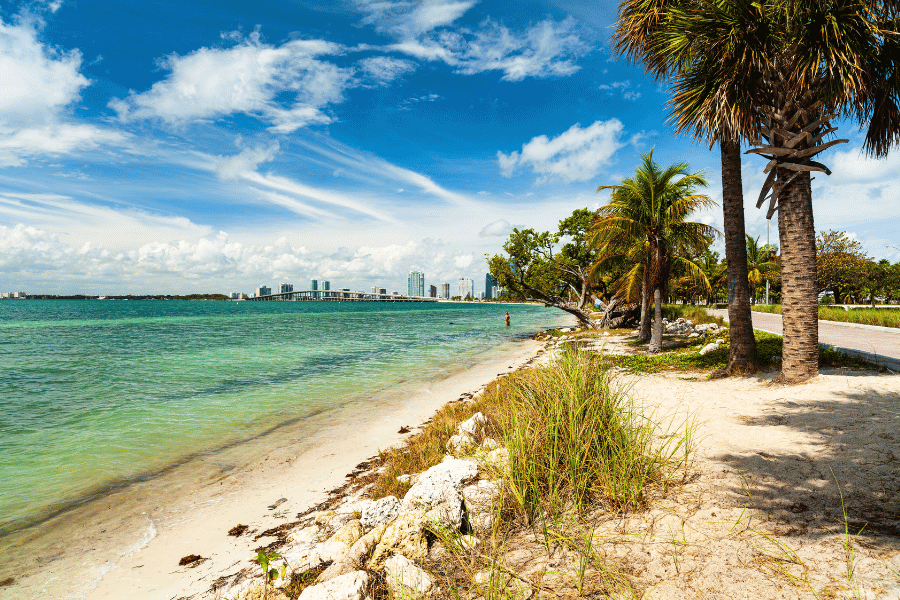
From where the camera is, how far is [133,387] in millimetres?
14750

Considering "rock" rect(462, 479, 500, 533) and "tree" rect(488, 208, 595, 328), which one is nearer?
"rock" rect(462, 479, 500, 533)

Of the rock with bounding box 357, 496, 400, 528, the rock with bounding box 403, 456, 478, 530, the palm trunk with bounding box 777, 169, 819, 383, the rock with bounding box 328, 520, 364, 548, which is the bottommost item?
the rock with bounding box 328, 520, 364, 548

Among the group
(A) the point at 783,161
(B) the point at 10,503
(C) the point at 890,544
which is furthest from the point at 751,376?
(B) the point at 10,503

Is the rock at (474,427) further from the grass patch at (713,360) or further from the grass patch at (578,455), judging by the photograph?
the grass patch at (713,360)

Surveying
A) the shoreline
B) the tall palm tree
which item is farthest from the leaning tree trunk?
the shoreline

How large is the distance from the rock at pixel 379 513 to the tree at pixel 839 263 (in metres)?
49.0

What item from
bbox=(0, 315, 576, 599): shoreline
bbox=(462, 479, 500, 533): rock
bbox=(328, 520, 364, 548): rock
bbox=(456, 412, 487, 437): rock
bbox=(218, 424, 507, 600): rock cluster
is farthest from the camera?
bbox=(456, 412, 487, 437): rock

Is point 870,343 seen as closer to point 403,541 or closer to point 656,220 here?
point 656,220

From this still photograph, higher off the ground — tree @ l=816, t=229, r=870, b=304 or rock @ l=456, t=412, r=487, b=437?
tree @ l=816, t=229, r=870, b=304

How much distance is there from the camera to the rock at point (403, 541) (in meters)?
3.58

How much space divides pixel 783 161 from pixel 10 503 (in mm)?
15682

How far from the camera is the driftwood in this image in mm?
27906

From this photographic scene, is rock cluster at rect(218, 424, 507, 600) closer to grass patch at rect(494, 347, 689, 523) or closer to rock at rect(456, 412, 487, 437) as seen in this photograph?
grass patch at rect(494, 347, 689, 523)

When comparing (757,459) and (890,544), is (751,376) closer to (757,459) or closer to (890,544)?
(757,459)
